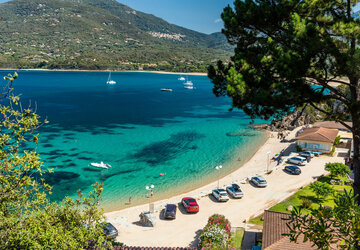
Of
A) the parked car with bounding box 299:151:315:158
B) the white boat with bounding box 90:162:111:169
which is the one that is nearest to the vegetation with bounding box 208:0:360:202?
the white boat with bounding box 90:162:111:169

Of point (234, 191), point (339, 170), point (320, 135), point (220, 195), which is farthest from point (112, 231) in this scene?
point (320, 135)

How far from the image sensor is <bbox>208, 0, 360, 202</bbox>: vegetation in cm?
1027

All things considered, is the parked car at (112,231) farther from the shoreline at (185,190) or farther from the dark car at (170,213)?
the shoreline at (185,190)

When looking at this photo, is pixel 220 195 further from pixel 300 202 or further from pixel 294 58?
pixel 294 58

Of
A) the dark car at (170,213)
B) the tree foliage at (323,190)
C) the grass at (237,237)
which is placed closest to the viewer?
the grass at (237,237)

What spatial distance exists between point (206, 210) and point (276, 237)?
1142 cm

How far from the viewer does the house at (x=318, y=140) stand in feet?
145

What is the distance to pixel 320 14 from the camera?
11.3 metres

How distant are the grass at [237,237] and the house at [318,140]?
97.8 ft

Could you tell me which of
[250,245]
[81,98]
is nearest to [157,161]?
[250,245]

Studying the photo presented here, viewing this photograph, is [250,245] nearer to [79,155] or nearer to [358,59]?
[358,59]

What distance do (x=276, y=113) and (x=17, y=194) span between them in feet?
35.6

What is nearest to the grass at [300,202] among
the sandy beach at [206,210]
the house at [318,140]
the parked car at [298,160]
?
the sandy beach at [206,210]

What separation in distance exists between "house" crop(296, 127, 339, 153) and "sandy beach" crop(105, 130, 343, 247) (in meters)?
3.79
